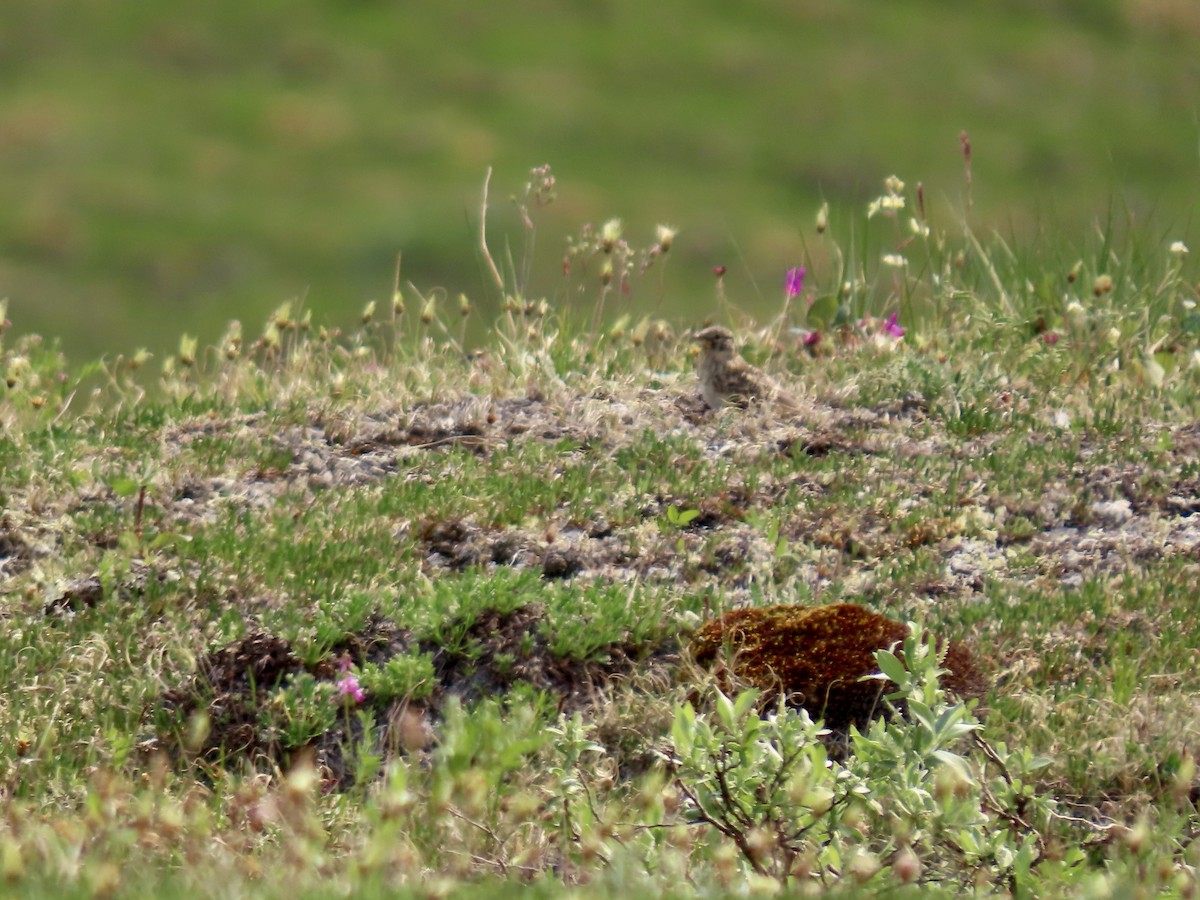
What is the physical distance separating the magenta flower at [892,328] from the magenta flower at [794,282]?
1.32 feet

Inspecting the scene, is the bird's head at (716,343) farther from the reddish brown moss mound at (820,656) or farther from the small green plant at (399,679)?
the small green plant at (399,679)

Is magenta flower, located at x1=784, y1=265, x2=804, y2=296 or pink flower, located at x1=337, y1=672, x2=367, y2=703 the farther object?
magenta flower, located at x1=784, y1=265, x2=804, y2=296

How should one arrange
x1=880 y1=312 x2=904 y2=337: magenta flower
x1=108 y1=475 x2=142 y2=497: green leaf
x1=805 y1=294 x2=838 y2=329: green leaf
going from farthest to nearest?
x1=805 y1=294 x2=838 y2=329: green leaf < x1=880 y1=312 x2=904 y2=337: magenta flower < x1=108 y1=475 x2=142 y2=497: green leaf

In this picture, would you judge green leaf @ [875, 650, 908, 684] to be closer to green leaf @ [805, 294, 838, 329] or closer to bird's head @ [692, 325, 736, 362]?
bird's head @ [692, 325, 736, 362]

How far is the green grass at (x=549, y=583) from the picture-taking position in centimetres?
392

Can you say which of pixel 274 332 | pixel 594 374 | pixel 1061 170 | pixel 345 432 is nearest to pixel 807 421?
pixel 594 374

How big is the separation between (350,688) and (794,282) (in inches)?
130

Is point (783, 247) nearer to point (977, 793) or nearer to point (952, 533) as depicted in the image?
point (952, 533)

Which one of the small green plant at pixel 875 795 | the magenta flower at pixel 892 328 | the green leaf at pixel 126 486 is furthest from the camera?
the magenta flower at pixel 892 328

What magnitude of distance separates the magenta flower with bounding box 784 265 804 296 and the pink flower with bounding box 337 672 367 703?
10.4ft

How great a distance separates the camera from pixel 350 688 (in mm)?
4707

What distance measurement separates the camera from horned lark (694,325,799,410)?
643 cm

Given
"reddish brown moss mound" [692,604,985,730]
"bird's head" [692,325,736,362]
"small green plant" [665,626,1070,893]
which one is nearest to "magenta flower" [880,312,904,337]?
"bird's head" [692,325,736,362]

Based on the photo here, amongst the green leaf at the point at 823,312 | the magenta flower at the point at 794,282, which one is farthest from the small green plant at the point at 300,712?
the green leaf at the point at 823,312
